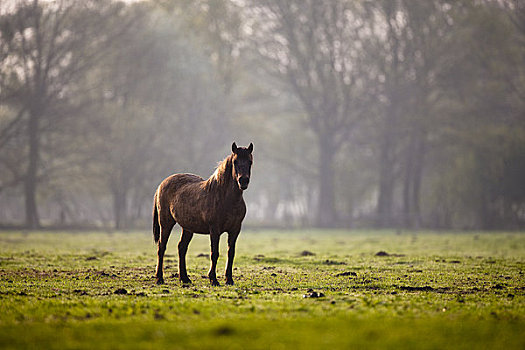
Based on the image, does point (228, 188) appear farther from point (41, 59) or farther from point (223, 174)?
point (41, 59)

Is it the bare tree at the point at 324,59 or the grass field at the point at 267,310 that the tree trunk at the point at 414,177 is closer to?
the bare tree at the point at 324,59

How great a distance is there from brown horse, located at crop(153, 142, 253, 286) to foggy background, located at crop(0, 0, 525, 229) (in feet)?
133

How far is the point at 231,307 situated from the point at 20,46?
47.8 meters

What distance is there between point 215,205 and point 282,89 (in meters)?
53.7

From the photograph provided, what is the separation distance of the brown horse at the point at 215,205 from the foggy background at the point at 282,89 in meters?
40.7

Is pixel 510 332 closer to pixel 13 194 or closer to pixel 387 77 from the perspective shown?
pixel 387 77

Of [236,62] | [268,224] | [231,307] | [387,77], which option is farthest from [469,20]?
[231,307]

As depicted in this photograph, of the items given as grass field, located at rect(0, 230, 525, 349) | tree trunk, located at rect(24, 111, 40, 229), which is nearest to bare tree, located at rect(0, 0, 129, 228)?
tree trunk, located at rect(24, 111, 40, 229)

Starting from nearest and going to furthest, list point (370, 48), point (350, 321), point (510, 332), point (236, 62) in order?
point (510, 332) → point (350, 321) → point (370, 48) → point (236, 62)

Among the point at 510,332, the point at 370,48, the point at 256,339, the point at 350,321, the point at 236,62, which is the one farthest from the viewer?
the point at 236,62

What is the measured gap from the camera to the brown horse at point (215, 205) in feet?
46.1

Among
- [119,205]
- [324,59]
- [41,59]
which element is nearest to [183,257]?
[41,59]

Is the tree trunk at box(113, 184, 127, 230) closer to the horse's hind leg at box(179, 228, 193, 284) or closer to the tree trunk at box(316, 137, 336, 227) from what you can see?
the tree trunk at box(316, 137, 336, 227)

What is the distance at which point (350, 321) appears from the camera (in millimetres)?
9352
